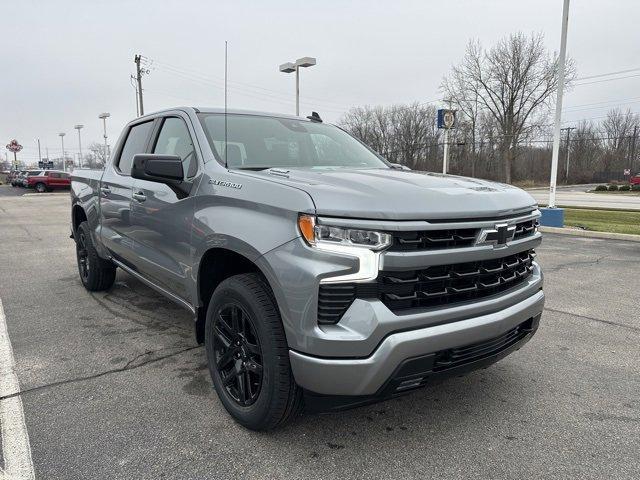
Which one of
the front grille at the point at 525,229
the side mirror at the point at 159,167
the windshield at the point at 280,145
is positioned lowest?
the front grille at the point at 525,229

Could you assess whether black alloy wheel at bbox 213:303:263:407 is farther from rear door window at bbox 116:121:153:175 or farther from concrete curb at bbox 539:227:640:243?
concrete curb at bbox 539:227:640:243

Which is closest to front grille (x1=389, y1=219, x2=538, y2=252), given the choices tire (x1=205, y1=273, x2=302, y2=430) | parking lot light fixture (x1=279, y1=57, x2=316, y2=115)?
tire (x1=205, y1=273, x2=302, y2=430)

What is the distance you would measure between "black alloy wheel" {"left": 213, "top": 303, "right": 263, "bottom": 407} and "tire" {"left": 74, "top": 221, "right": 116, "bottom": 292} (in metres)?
3.03

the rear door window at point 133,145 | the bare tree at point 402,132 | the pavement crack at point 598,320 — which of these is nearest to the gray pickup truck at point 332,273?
the rear door window at point 133,145

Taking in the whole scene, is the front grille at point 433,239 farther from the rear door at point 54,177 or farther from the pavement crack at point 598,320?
the rear door at point 54,177

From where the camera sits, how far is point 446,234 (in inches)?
90.4

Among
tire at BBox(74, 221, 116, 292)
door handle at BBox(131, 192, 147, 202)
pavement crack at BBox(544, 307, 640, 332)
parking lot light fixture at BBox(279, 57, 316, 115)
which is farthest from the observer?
parking lot light fixture at BBox(279, 57, 316, 115)

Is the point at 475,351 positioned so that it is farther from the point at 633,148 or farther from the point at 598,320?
the point at 633,148

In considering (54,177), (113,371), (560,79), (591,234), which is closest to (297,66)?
(560,79)

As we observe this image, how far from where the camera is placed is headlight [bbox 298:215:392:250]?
2.15 metres

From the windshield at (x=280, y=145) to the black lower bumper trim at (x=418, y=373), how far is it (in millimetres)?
1582

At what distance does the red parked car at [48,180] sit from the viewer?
109ft

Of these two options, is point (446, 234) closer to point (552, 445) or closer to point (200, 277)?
point (552, 445)

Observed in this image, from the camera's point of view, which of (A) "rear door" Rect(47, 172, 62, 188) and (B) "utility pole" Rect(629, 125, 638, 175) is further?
(B) "utility pole" Rect(629, 125, 638, 175)
